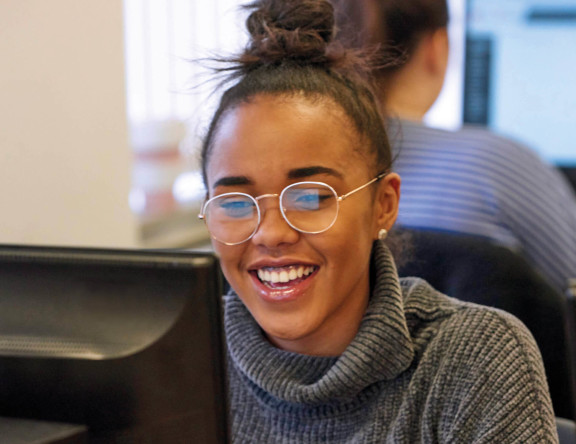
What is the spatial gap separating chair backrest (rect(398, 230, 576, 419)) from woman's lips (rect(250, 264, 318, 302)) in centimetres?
35

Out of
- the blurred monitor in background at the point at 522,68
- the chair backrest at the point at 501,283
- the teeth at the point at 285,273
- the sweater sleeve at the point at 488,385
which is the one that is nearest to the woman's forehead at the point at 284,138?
the teeth at the point at 285,273

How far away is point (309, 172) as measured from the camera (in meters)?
1.00

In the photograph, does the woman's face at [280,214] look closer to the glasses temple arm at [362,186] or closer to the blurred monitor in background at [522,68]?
the glasses temple arm at [362,186]

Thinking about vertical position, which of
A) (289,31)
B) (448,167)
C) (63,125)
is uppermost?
(289,31)

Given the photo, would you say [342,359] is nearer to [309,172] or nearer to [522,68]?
[309,172]

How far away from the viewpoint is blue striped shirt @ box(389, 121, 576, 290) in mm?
1654

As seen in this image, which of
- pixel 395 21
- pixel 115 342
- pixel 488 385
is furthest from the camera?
pixel 395 21

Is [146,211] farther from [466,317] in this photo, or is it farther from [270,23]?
[466,317]

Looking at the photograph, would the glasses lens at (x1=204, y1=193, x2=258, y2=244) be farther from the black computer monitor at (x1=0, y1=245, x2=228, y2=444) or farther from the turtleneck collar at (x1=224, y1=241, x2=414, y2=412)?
the black computer monitor at (x1=0, y1=245, x2=228, y2=444)

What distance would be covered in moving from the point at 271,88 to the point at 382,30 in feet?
2.42

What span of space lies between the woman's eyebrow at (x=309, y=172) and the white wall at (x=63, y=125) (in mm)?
712

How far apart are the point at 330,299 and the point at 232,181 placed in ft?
0.62

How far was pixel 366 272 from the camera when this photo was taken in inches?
43.2

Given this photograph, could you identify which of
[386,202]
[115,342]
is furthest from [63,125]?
[115,342]
